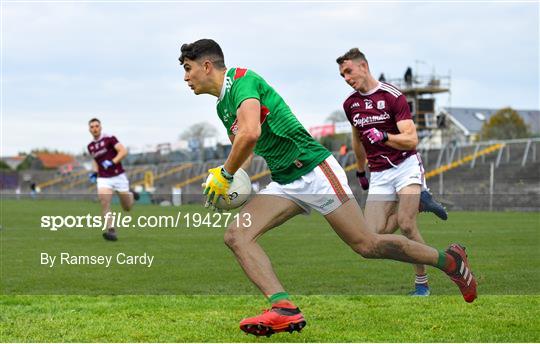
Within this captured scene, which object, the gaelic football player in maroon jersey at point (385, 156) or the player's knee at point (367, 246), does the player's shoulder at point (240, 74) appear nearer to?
the player's knee at point (367, 246)

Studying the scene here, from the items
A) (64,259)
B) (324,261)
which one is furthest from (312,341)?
(64,259)

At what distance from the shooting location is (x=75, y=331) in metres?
6.43

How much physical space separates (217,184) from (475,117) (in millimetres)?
110615

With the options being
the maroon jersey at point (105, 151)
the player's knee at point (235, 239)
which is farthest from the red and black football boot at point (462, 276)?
the maroon jersey at point (105, 151)

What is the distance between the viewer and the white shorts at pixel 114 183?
17.2 meters

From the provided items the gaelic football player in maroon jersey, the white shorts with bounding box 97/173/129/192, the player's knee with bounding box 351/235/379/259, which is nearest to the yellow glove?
the player's knee with bounding box 351/235/379/259

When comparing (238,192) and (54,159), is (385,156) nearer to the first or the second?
(238,192)

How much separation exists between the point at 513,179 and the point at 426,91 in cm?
3000

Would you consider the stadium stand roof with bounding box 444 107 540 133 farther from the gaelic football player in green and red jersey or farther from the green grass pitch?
the gaelic football player in green and red jersey

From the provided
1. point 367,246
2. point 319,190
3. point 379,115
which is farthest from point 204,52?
point 379,115

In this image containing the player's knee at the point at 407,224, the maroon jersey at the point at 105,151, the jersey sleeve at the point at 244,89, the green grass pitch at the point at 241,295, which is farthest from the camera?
the maroon jersey at the point at 105,151

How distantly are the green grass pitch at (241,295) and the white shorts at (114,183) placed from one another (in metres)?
1.12

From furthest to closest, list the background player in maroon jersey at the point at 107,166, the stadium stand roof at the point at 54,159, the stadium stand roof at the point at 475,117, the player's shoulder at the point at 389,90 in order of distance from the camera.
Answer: the stadium stand roof at the point at 54,159
the stadium stand roof at the point at 475,117
the background player in maroon jersey at the point at 107,166
the player's shoulder at the point at 389,90

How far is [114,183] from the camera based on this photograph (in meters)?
17.3
